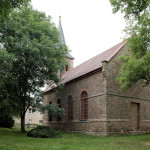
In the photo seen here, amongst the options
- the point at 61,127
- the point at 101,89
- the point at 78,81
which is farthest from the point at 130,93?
the point at 61,127

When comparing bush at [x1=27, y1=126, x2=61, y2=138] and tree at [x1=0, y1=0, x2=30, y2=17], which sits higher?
tree at [x1=0, y1=0, x2=30, y2=17]

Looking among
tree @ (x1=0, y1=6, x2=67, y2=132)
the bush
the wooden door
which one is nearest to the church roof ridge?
tree @ (x1=0, y1=6, x2=67, y2=132)

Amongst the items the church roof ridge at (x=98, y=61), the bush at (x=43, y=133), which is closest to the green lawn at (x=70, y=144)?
the bush at (x=43, y=133)

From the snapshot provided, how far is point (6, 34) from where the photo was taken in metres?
18.1

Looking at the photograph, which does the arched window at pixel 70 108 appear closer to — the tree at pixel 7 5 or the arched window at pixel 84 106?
the arched window at pixel 84 106

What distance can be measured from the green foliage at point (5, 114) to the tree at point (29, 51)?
4917mm

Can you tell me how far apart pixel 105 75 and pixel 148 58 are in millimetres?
5895

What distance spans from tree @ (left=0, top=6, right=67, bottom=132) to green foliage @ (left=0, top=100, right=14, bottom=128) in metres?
4.92

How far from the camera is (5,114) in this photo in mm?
26109

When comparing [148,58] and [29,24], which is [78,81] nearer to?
[29,24]

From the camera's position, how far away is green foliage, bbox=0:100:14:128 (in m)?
24.4

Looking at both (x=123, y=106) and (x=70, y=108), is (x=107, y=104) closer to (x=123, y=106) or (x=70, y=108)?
(x=123, y=106)

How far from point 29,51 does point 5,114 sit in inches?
511

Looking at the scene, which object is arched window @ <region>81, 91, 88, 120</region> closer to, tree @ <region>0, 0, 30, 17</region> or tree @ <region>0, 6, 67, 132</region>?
tree @ <region>0, 6, 67, 132</region>
